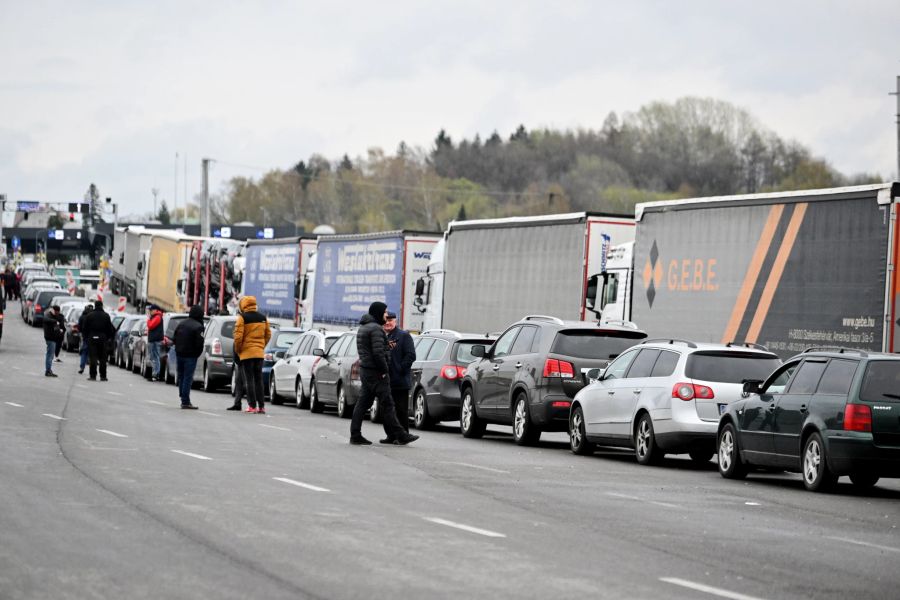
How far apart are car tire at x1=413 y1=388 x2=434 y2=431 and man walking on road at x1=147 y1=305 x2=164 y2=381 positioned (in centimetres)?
1340

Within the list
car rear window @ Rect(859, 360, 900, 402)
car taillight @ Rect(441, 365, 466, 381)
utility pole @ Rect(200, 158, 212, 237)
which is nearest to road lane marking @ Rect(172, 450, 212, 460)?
car rear window @ Rect(859, 360, 900, 402)

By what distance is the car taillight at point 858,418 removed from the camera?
14875mm

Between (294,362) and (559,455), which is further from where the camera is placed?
(294,362)

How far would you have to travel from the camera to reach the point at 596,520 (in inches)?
474

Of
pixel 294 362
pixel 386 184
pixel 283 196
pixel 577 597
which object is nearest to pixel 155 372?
pixel 294 362

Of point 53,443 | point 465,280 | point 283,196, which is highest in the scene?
point 283,196

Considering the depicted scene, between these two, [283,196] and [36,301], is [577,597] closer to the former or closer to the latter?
[36,301]

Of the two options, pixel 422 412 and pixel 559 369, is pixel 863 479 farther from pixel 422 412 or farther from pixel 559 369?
pixel 422 412

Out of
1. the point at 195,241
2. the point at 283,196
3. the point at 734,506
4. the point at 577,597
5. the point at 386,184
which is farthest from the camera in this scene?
the point at 283,196

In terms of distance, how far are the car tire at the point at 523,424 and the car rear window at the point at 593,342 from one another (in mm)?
866

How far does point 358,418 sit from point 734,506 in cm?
681

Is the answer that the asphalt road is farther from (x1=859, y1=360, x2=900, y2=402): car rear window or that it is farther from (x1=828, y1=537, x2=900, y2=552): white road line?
(x1=859, y1=360, x2=900, y2=402): car rear window

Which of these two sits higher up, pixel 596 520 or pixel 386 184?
pixel 386 184

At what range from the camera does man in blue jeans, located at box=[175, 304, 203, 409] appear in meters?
26.8
